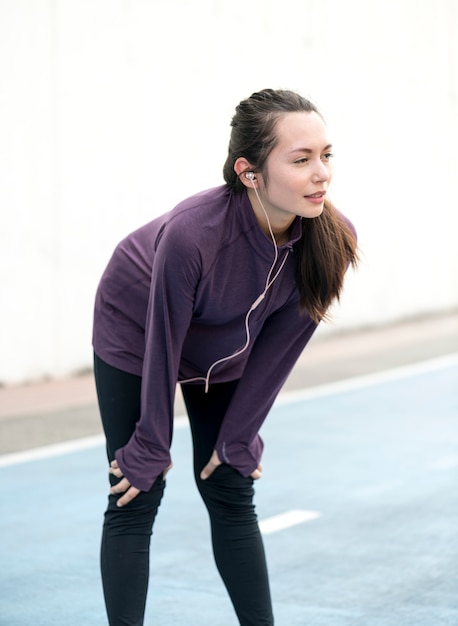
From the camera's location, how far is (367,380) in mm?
8688

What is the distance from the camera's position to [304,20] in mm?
11508

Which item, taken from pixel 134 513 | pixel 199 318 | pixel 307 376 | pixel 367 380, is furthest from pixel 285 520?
pixel 307 376

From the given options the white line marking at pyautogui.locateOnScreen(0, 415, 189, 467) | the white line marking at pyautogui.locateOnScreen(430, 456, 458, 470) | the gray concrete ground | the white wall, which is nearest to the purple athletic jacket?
the white line marking at pyautogui.locateOnScreen(430, 456, 458, 470)

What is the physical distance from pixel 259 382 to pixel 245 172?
53 cm

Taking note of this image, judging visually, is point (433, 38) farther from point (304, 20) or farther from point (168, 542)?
point (168, 542)

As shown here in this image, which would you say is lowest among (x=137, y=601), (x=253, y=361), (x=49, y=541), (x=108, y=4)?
(x=49, y=541)

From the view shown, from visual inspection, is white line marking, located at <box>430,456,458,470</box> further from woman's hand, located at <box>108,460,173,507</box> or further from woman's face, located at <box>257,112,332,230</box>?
woman's face, located at <box>257,112,332,230</box>

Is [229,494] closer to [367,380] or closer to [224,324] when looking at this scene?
[224,324]

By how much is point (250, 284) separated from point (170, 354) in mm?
269

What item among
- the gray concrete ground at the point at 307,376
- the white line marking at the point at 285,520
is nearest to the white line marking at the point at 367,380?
the gray concrete ground at the point at 307,376

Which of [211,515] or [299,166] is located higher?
[299,166]

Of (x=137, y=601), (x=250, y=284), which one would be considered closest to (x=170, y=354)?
(x=250, y=284)

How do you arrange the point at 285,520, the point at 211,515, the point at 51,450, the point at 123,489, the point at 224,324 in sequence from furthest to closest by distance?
the point at 51,450 → the point at 285,520 → the point at 211,515 → the point at 224,324 → the point at 123,489

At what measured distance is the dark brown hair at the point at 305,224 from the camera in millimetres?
2709
